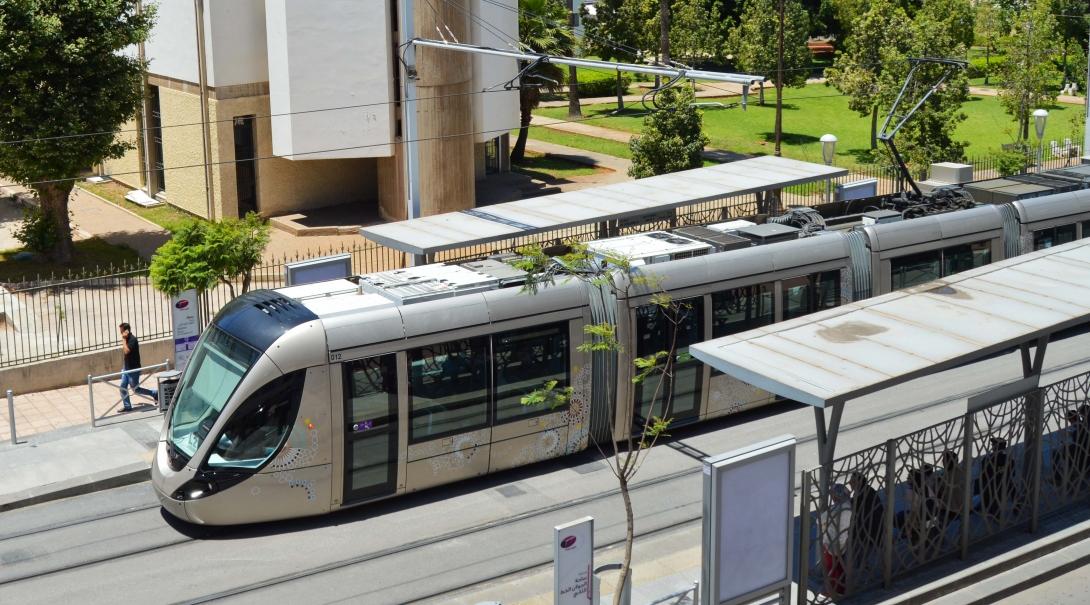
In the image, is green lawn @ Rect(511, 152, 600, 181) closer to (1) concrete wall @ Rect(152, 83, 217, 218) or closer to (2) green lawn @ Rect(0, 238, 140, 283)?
(1) concrete wall @ Rect(152, 83, 217, 218)

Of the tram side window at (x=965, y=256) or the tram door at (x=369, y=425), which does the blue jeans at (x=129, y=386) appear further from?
the tram side window at (x=965, y=256)

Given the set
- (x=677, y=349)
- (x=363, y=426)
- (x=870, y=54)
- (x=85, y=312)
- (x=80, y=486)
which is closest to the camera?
(x=363, y=426)

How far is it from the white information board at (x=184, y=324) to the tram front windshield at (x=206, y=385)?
515 cm

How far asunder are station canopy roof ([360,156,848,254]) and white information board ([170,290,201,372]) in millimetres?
3107

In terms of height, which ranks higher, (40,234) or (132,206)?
(40,234)

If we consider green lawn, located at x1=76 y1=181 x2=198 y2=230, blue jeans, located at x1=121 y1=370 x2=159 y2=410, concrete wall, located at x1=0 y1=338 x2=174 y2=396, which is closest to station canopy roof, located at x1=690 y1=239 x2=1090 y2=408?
blue jeans, located at x1=121 y1=370 x2=159 y2=410

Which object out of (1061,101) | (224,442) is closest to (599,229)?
(224,442)

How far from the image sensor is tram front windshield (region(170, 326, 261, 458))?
1512 centimetres

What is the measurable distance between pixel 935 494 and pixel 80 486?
35.2ft

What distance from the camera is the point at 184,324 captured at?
69.2 feet

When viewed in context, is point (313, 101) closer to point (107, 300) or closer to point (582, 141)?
point (107, 300)

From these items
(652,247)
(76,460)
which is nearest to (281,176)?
(76,460)

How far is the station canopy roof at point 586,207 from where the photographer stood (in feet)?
65.6

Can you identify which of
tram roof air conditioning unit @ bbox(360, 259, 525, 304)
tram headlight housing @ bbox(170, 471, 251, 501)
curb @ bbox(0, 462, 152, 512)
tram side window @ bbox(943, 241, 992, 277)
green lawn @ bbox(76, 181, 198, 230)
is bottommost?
curb @ bbox(0, 462, 152, 512)
